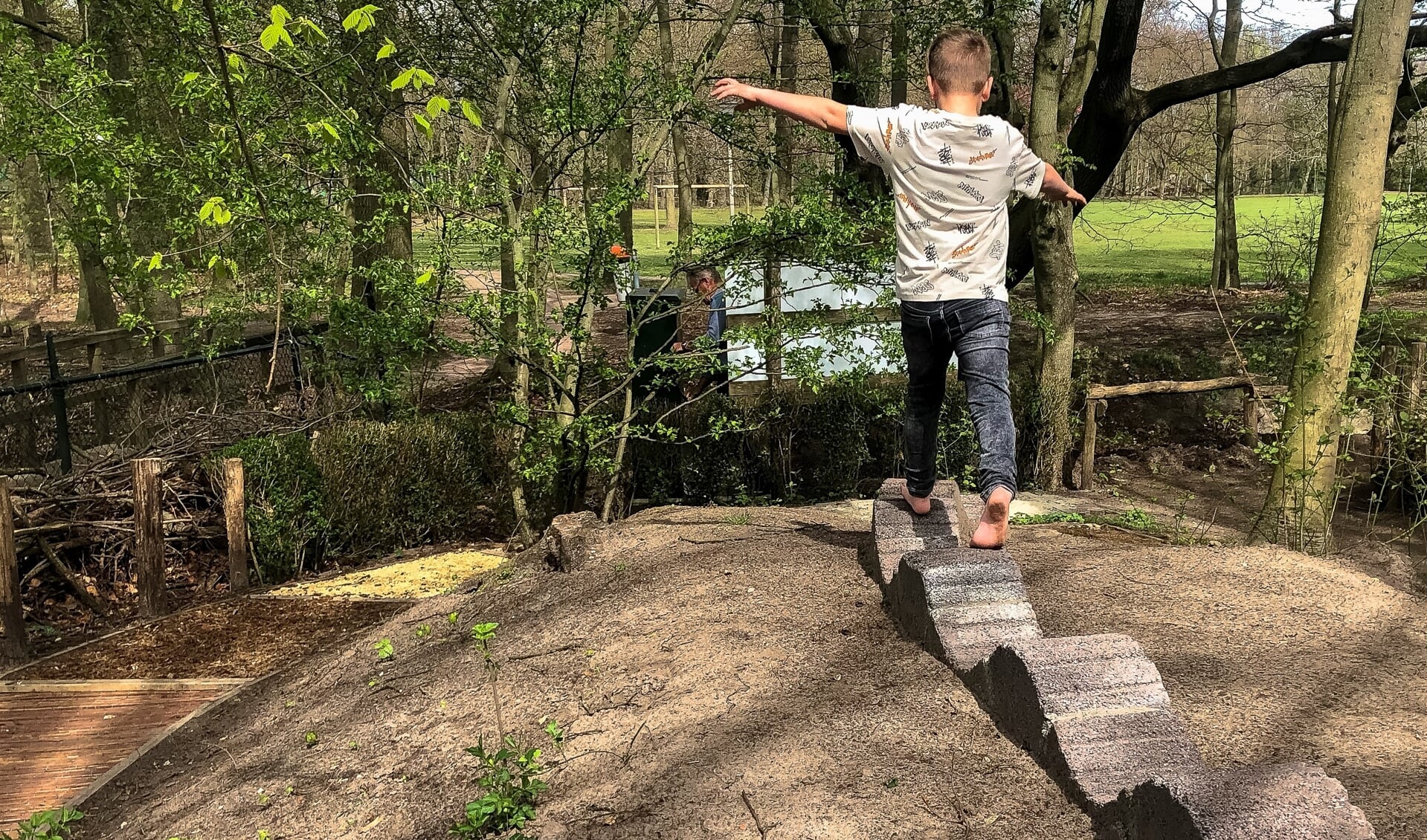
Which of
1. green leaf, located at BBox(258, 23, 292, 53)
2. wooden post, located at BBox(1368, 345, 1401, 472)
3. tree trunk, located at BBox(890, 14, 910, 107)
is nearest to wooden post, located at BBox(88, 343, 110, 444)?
green leaf, located at BBox(258, 23, 292, 53)

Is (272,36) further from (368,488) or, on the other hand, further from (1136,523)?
(1136,523)

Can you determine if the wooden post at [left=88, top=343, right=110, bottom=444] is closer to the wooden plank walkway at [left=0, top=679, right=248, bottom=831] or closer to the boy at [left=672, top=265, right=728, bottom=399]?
the wooden plank walkway at [left=0, top=679, right=248, bottom=831]

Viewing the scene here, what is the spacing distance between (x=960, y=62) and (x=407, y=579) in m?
5.99

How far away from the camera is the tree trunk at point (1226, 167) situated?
22.4m

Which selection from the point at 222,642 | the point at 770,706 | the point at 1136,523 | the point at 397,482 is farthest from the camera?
the point at 397,482

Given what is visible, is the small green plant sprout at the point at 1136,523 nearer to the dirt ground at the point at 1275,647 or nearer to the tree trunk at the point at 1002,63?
the dirt ground at the point at 1275,647

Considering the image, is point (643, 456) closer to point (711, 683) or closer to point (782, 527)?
point (782, 527)

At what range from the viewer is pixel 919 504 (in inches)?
176

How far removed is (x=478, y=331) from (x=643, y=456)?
2.62 metres

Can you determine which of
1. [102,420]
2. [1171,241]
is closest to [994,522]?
[102,420]

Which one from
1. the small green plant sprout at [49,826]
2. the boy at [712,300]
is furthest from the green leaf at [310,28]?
the boy at [712,300]

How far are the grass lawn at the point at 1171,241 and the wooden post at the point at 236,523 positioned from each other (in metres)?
2.16

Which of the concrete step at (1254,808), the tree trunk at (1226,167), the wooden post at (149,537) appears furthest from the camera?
the tree trunk at (1226,167)

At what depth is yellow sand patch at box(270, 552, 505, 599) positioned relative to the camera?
24.9 ft
